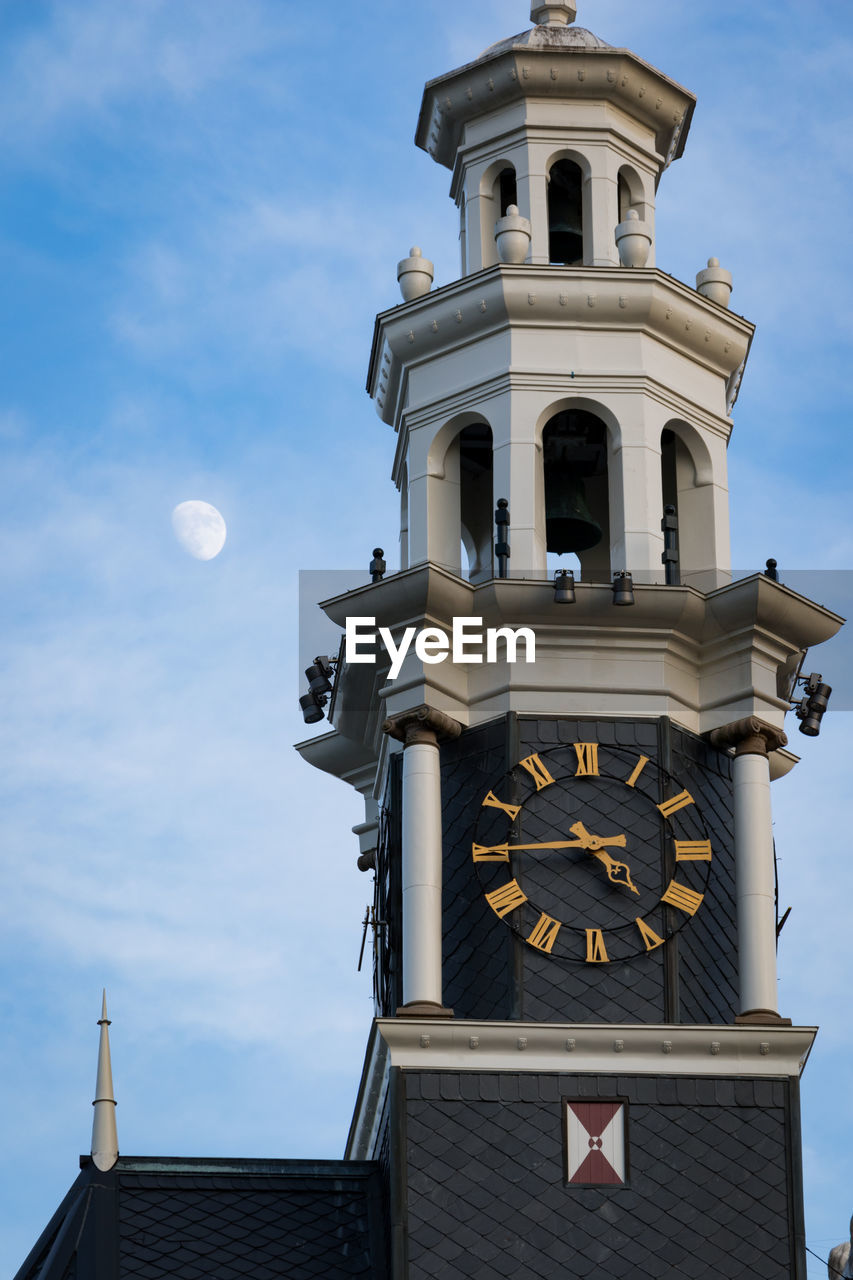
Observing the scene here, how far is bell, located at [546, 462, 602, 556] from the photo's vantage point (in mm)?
45188

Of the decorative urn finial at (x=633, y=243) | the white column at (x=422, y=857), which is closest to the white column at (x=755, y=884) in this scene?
the white column at (x=422, y=857)

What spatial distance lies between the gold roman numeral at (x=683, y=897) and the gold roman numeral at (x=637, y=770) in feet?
4.09

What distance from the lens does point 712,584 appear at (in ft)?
143

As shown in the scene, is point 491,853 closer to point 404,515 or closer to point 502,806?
point 502,806

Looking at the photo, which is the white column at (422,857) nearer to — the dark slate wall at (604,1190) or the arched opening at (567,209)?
the dark slate wall at (604,1190)

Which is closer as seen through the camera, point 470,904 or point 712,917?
point 470,904

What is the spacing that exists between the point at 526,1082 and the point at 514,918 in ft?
6.26

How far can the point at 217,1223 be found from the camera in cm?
4103

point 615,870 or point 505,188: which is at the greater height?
point 505,188

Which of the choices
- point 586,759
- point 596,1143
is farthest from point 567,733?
point 596,1143

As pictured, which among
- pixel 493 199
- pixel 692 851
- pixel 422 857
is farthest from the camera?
pixel 493 199

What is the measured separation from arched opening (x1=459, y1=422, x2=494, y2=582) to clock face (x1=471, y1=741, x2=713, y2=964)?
513cm

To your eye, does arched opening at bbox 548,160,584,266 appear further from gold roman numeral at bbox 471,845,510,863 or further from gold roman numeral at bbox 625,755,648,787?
gold roman numeral at bbox 471,845,510,863

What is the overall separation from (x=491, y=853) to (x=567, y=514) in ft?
17.8
